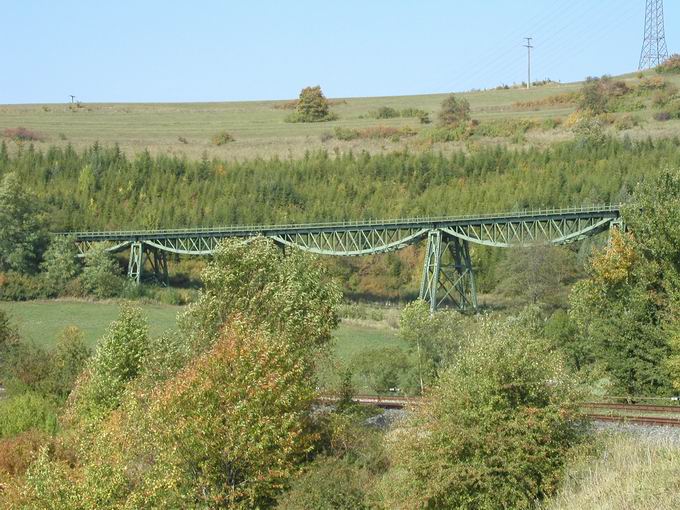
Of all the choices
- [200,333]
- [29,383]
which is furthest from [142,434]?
[29,383]

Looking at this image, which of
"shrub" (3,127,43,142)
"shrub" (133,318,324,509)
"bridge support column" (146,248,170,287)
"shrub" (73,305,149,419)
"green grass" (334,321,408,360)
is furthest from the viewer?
"shrub" (3,127,43,142)

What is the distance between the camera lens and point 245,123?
141750mm

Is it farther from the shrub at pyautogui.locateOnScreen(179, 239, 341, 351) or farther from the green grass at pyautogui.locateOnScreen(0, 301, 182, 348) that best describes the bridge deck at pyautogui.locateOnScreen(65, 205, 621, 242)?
the shrub at pyautogui.locateOnScreen(179, 239, 341, 351)

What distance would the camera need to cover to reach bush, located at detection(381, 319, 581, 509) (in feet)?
73.4

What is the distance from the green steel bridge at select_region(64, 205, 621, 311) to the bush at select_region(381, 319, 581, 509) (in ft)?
111

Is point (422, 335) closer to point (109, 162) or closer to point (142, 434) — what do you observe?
point (142, 434)

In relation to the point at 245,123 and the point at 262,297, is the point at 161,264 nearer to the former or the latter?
the point at 262,297

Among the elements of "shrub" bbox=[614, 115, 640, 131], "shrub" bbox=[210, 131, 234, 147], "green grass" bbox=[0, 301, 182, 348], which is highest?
"shrub" bbox=[614, 115, 640, 131]

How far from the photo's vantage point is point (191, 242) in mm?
79688

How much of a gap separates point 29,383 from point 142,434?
1781 centimetres

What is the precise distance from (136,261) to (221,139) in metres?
49.1

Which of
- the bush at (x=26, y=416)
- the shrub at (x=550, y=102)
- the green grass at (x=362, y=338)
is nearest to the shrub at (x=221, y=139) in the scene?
the shrub at (x=550, y=102)

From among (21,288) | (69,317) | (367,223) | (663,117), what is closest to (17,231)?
(21,288)

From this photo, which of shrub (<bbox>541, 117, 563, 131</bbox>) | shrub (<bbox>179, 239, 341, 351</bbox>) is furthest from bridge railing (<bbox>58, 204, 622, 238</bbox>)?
shrub (<bbox>541, 117, 563, 131</bbox>)
